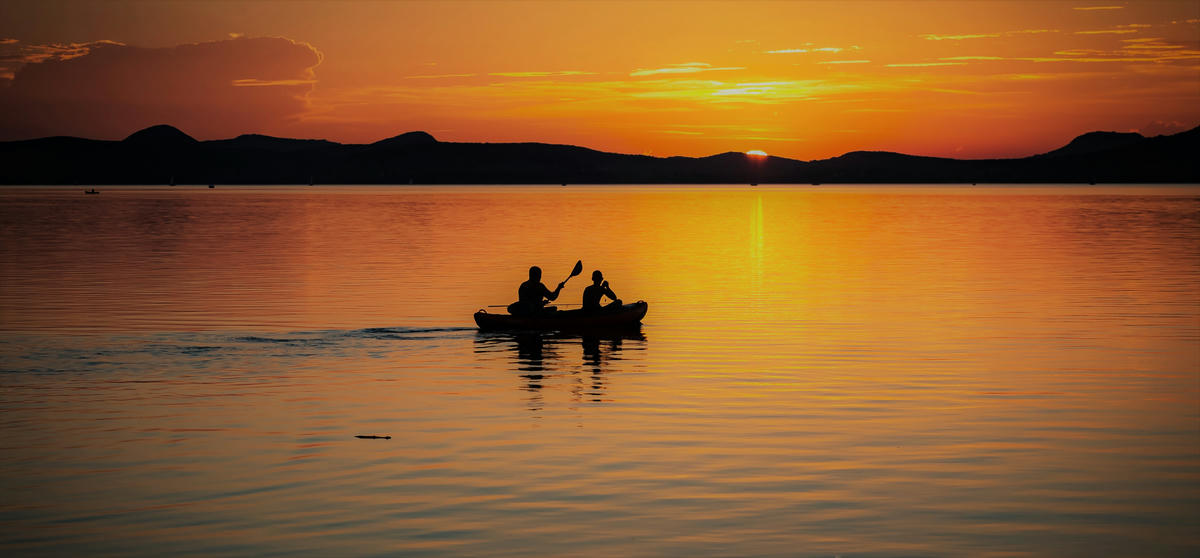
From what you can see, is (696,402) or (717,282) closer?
(696,402)

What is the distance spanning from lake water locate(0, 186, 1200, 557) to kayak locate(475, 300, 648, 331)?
16.3 inches

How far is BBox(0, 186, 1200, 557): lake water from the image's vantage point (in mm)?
13492

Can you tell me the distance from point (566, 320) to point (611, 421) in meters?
12.1

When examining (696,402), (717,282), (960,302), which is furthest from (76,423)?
(717,282)

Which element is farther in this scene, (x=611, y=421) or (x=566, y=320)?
(x=566, y=320)

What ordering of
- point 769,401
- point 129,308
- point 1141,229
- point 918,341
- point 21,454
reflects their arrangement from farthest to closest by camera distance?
point 1141,229 → point 129,308 → point 918,341 → point 769,401 → point 21,454

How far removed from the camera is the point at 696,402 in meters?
21.6

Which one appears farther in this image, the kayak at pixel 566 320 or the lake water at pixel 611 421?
the kayak at pixel 566 320

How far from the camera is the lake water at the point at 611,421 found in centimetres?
1349

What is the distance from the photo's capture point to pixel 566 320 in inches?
1253

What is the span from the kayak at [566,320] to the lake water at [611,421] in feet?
1.36

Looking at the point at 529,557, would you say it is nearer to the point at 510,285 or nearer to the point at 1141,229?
the point at 510,285

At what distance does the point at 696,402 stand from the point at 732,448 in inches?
159

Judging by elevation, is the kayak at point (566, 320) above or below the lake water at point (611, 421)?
above
